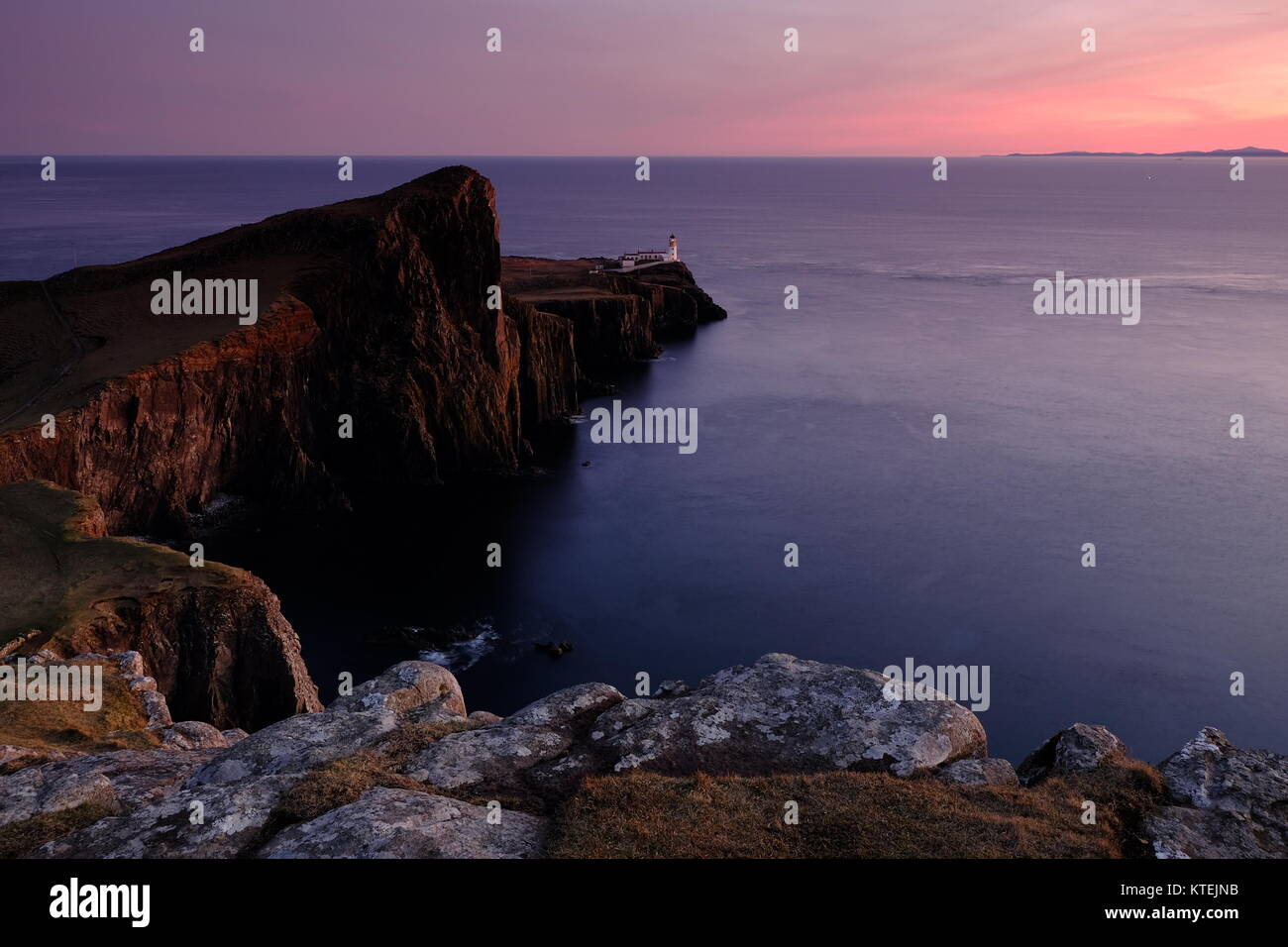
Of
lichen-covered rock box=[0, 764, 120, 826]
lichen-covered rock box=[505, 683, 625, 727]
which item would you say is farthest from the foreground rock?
lichen-covered rock box=[0, 764, 120, 826]

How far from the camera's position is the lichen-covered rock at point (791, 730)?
632 inches

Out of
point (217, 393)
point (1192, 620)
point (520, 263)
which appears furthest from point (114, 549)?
point (520, 263)

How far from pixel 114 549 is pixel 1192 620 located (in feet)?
191

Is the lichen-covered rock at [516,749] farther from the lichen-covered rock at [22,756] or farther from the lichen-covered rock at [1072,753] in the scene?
the lichen-covered rock at [22,756]

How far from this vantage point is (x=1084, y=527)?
6738 centimetres

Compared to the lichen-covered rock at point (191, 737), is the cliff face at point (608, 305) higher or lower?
higher

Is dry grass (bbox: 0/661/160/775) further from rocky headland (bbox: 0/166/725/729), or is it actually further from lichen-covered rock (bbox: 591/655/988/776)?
lichen-covered rock (bbox: 591/655/988/776)

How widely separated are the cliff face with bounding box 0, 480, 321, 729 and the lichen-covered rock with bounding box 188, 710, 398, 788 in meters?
17.6

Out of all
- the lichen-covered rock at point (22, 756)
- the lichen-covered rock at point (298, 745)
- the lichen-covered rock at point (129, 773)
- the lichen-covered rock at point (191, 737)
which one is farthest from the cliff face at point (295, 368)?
the lichen-covered rock at point (298, 745)

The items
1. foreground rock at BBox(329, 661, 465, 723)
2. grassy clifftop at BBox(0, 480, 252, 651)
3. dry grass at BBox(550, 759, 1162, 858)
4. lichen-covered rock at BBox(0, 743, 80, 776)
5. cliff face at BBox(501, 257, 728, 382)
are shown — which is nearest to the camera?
dry grass at BBox(550, 759, 1162, 858)

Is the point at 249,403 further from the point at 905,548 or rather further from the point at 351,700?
the point at 351,700

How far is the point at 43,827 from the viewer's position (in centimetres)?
1362

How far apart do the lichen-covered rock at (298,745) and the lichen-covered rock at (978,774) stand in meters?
10.4

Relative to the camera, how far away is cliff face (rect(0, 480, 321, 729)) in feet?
106
